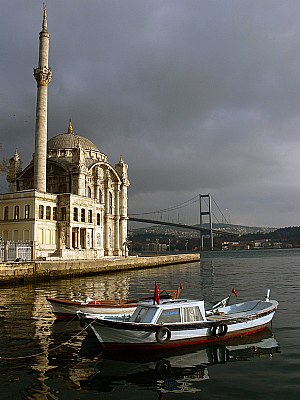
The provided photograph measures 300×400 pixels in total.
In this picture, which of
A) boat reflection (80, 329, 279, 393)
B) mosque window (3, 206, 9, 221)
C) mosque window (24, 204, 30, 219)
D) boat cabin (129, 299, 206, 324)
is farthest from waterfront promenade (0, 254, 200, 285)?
boat cabin (129, 299, 206, 324)

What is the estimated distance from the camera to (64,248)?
146 ft

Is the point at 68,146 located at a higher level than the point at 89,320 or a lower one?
higher

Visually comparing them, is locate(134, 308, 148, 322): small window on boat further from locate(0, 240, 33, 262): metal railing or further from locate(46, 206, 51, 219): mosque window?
locate(46, 206, 51, 219): mosque window

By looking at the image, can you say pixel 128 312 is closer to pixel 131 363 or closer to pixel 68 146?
pixel 131 363

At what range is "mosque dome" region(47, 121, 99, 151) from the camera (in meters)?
61.9

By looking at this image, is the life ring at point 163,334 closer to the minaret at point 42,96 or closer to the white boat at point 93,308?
the white boat at point 93,308

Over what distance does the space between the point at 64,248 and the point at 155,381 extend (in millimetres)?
36147

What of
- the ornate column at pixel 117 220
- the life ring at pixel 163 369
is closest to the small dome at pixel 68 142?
the ornate column at pixel 117 220

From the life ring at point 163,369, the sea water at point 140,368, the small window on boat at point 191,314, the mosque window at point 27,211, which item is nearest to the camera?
the sea water at point 140,368

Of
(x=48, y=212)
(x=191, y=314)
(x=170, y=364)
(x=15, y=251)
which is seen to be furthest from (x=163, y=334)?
(x=48, y=212)

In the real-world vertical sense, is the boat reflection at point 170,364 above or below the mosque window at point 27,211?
below

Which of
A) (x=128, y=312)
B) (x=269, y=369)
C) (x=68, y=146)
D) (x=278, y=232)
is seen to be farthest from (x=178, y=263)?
(x=278, y=232)

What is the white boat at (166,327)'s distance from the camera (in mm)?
11109

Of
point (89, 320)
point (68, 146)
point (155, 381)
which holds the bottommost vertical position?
point (155, 381)
